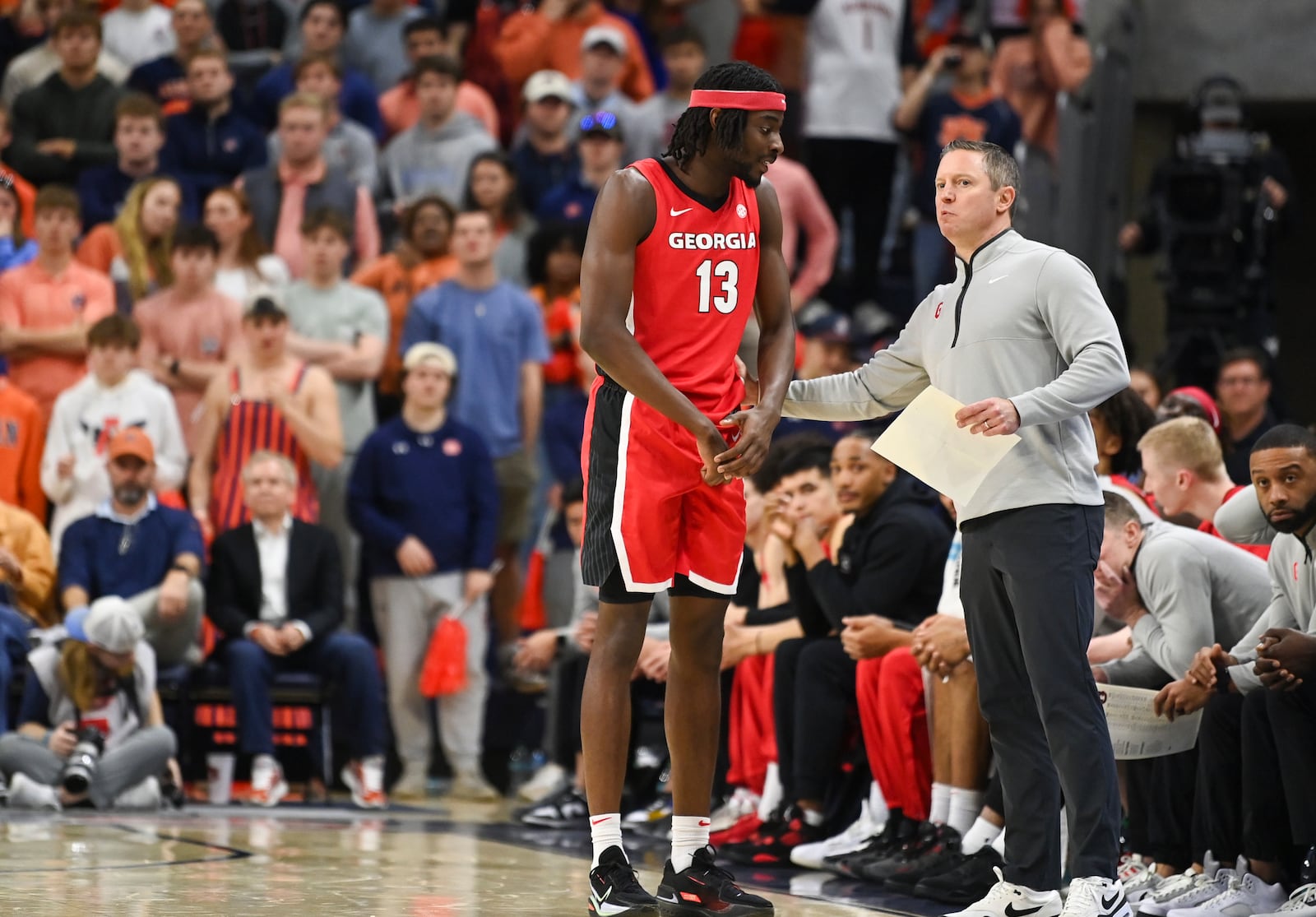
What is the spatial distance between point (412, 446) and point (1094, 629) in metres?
3.91

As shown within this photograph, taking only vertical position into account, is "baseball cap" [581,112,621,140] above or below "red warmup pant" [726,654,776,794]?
above

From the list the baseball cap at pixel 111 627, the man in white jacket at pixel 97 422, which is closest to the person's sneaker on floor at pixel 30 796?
the baseball cap at pixel 111 627

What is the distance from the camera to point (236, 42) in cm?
1102

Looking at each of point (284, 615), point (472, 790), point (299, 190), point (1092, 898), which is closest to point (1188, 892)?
point (1092, 898)

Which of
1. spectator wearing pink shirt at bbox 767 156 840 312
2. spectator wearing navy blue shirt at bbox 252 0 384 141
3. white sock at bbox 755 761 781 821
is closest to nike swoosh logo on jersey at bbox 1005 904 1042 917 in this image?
white sock at bbox 755 761 781 821

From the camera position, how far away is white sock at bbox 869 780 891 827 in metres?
6.01

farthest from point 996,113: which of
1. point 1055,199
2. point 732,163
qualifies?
point 732,163

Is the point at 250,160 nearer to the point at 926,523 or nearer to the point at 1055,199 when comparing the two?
the point at 1055,199

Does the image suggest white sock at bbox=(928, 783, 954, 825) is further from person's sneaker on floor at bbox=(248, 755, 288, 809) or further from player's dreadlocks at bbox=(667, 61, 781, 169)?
person's sneaker on floor at bbox=(248, 755, 288, 809)

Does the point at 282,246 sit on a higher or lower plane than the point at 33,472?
higher

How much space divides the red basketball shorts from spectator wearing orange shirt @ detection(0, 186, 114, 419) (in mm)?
5110

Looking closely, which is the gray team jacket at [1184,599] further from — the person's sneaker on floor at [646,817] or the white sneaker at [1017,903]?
the person's sneaker on floor at [646,817]

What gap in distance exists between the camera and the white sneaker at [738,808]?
6754mm

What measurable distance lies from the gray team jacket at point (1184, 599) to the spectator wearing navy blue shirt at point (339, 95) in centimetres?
638
